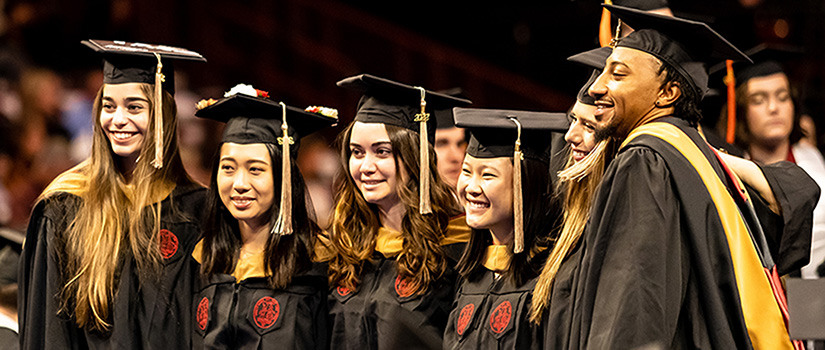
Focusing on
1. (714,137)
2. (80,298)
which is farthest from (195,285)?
(714,137)

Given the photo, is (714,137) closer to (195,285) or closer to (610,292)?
(610,292)

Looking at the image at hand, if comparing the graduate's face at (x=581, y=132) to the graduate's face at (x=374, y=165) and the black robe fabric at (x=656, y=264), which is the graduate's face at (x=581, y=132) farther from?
the graduate's face at (x=374, y=165)

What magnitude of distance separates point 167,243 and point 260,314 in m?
0.49

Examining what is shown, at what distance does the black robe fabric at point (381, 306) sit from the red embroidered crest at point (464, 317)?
129mm

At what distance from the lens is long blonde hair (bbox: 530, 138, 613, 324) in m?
2.80

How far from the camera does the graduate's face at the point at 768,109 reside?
446cm

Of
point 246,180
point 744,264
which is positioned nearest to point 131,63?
point 246,180

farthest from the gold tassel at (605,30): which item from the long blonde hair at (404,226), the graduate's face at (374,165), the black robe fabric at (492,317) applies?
the black robe fabric at (492,317)

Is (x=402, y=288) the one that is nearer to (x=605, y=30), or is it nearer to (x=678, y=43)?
(x=605, y=30)

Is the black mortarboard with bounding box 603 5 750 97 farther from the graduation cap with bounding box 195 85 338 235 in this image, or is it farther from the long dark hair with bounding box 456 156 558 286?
the graduation cap with bounding box 195 85 338 235

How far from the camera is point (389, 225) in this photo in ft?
12.0

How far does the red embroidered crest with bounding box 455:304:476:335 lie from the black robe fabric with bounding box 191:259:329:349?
0.62 m

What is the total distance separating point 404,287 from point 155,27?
206 inches

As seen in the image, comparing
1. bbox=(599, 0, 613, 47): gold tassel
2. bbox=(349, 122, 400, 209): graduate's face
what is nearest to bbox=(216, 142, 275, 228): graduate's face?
bbox=(349, 122, 400, 209): graduate's face
